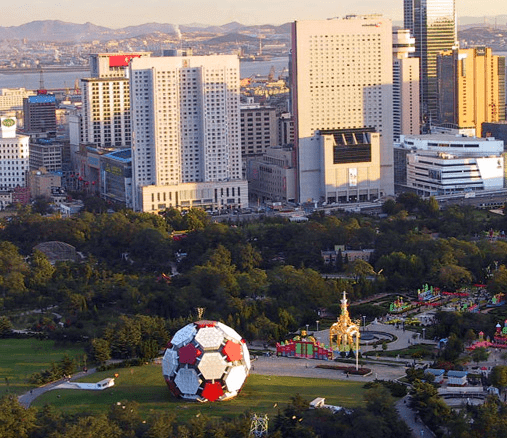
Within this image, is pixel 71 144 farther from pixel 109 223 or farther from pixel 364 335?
pixel 364 335

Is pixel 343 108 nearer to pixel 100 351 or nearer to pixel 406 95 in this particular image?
pixel 406 95

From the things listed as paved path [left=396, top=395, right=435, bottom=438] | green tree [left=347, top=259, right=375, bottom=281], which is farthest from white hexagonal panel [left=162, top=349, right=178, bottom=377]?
green tree [left=347, top=259, right=375, bottom=281]

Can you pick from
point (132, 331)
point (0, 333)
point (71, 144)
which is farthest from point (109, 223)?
point (71, 144)

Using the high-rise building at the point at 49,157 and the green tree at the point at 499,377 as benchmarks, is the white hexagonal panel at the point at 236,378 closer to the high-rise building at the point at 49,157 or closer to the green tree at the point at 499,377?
the green tree at the point at 499,377

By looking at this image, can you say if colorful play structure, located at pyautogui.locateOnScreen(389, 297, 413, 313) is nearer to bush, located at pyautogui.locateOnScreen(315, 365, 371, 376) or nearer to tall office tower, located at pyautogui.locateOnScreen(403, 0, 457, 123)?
bush, located at pyautogui.locateOnScreen(315, 365, 371, 376)

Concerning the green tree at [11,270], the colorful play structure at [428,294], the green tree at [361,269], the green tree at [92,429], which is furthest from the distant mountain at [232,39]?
the green tree at [92,429]

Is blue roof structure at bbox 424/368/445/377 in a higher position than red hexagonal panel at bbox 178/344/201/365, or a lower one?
lower

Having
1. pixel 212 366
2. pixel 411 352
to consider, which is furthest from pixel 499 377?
pixel 212 366
